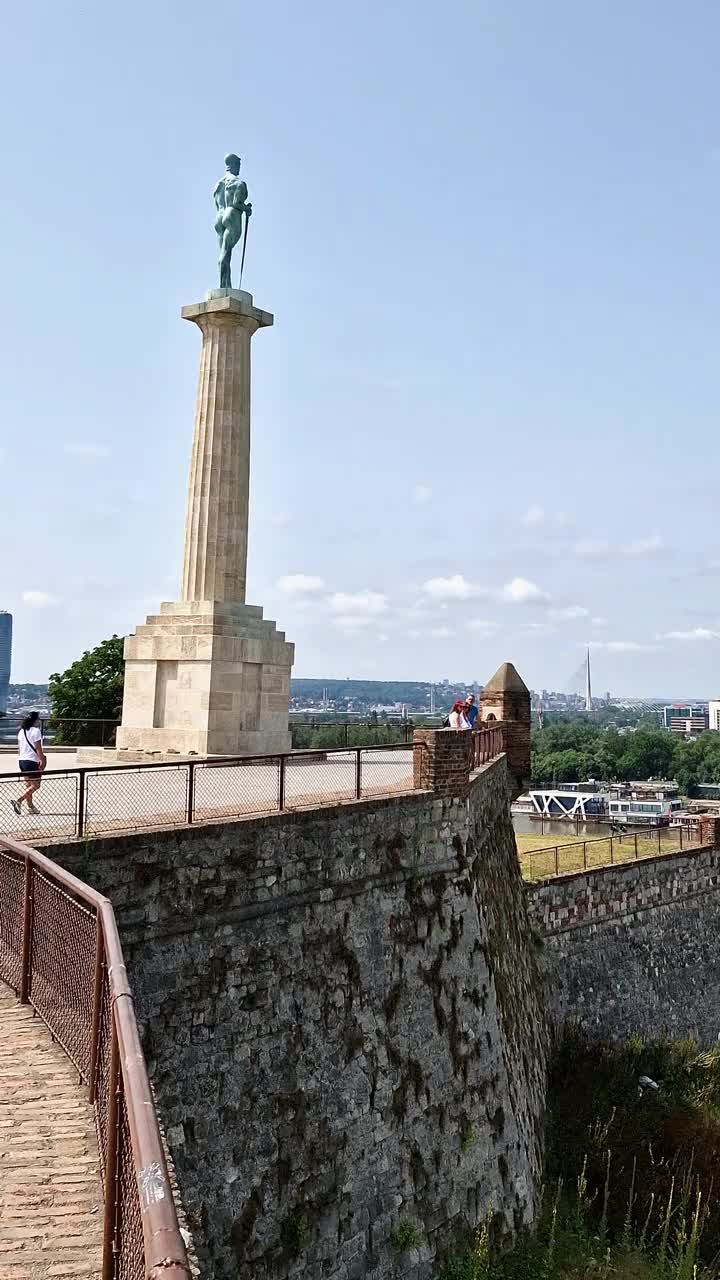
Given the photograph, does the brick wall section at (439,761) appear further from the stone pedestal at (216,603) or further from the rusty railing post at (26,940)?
the stone pedestal at (216,603)

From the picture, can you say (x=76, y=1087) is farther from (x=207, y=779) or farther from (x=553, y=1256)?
(x=553, y=1256)

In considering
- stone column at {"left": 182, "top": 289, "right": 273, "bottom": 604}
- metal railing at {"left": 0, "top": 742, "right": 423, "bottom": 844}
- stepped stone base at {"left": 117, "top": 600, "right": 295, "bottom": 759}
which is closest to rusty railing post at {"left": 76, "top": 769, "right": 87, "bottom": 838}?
metal railing at {"left": 0, "top": 742, "right": 423, "bottom": 844}

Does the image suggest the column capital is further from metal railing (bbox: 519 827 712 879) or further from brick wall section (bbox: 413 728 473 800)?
metal railing (bbox: 519 827 712 879)

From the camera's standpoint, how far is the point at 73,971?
5668 millimetres

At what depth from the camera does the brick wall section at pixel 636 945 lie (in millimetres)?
19672

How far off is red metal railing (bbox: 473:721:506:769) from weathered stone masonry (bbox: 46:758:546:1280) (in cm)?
252

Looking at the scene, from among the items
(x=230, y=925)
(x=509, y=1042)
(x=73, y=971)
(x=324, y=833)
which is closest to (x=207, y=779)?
(x=324, y=833)

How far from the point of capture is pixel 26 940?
6.72 meters

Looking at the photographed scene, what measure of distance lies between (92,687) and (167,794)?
23.0 metres

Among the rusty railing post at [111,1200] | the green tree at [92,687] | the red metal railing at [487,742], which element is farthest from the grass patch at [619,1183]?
the green tree at [92,687]

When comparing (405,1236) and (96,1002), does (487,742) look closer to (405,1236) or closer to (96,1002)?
(405,1236)

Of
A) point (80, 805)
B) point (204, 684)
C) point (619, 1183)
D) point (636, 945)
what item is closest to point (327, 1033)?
point (80, 805)

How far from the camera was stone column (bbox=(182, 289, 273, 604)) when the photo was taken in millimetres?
19297

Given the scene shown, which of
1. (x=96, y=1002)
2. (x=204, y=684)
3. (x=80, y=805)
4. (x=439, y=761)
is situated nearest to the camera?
(x=96, y=1002)
